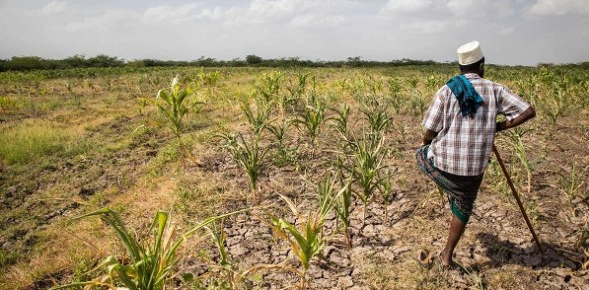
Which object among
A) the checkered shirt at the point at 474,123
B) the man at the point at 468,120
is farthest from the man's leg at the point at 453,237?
the checkered shirt at the point at 474,123

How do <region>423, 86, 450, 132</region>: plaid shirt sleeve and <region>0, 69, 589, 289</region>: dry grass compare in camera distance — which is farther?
<region>0, 69, 589, 289</region>: dry grass

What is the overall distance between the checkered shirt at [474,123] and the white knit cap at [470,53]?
10 centimetres

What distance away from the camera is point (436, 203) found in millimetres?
3521

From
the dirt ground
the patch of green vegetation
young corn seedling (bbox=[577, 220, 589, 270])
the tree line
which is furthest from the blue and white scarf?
the tree line

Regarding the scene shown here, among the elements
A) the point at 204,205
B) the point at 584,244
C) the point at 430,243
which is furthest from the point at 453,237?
the point at 204,205

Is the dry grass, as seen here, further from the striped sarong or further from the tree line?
the tree line

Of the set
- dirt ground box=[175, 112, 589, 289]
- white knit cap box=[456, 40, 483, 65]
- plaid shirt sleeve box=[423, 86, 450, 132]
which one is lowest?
dirt ground box=[175, 112, 589, 289]

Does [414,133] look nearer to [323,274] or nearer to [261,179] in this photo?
[261,179]

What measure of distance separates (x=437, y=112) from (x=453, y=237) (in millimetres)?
885

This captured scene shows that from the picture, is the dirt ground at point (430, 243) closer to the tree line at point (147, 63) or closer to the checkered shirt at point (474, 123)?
the checkered shirt at point (474, 123)

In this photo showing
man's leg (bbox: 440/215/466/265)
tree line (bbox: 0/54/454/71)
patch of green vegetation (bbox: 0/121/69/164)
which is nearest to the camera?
man's leg (bbox: 440/215/466/265)

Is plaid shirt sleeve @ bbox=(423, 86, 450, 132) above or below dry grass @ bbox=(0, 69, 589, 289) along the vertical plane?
above

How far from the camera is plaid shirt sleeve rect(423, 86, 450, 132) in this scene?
2.37 metres

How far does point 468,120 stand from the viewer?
2307 mm
